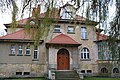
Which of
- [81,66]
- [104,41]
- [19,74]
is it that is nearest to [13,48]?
[19,74]

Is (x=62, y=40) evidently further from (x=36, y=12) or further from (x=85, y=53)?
(x=36, y=12)

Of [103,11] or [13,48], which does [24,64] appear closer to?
[13,48]

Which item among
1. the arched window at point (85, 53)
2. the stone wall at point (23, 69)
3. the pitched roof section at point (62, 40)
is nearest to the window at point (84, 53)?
the arched window at point (85, 53)

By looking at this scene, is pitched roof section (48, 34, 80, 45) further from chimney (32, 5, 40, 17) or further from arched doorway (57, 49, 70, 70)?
chimney (32, 5, 40, 17)

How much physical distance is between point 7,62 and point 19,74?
6.35 feet

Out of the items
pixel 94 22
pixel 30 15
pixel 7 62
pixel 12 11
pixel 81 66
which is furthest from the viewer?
pixel 81 66

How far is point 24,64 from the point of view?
2512cm

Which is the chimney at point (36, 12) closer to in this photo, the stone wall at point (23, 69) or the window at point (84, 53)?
the stone wall at point (23, 69)

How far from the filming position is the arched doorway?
25.7 m

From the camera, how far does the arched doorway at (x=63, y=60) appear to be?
25656mm

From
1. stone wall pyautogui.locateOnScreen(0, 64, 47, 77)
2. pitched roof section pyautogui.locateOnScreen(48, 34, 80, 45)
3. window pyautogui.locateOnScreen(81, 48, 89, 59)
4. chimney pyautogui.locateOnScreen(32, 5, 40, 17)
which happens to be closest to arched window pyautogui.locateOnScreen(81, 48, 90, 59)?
window pyautogui.locateOnScreen(81, 48, 89, 59)

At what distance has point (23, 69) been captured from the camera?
25125mm

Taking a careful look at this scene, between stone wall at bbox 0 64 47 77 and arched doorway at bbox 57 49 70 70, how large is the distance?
1713 millimetres

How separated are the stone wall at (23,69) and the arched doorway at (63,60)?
67.5 inches
